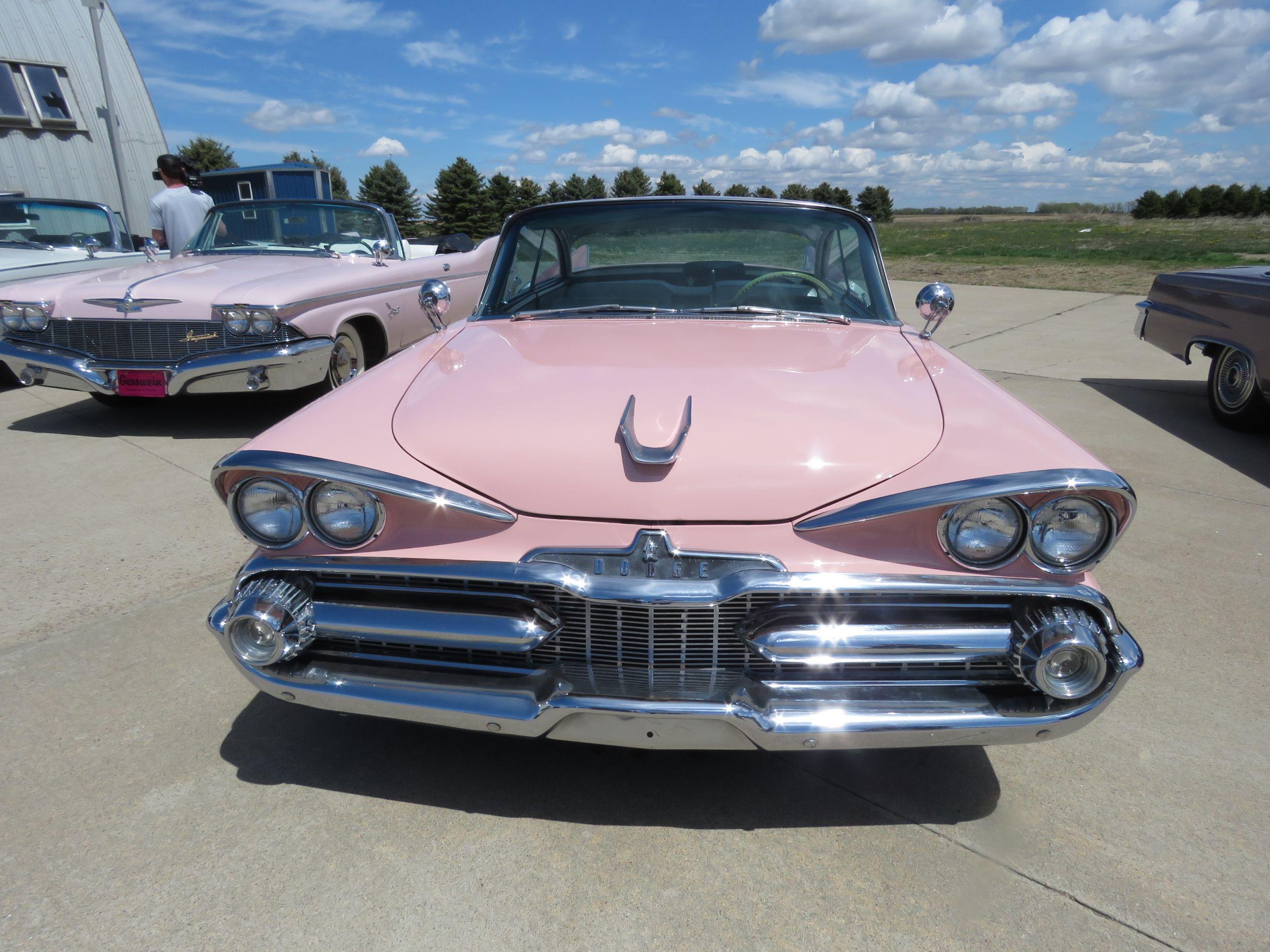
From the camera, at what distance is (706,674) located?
167 centimetres

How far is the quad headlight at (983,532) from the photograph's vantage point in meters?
1.62

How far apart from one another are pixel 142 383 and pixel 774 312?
385 cm

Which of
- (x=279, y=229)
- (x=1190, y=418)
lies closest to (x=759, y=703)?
(x=1190, y=418)

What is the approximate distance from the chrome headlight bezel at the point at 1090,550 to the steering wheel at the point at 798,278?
1.48 metres

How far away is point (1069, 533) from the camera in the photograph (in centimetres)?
164

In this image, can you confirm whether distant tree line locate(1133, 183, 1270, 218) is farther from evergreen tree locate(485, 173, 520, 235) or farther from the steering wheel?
the steering wheel

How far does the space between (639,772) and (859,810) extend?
52 centimetres

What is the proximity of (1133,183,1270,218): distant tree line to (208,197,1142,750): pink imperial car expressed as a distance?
60.8 m

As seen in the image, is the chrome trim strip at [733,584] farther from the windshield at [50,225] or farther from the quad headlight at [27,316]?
the windshield at [50,225]

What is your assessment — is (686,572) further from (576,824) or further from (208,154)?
(208,154)

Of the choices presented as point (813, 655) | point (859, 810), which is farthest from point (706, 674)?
point (859, 810)

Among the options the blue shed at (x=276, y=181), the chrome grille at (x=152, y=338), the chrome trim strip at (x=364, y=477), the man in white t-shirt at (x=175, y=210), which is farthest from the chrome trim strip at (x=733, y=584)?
the blue shed at (x=276, y=181)

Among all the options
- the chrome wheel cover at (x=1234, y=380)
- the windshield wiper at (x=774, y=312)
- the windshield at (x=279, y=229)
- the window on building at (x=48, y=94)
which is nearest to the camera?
the windshield wiper at (x=774, y=312)

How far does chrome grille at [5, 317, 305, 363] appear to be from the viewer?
4.70 m
